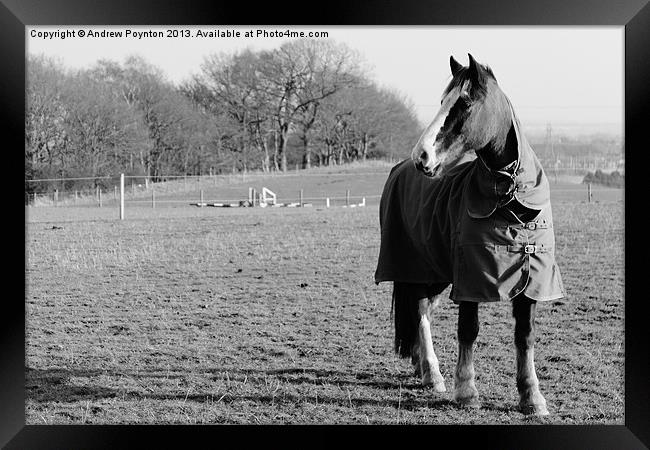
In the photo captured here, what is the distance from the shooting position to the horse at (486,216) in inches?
145

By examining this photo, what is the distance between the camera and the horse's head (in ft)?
12.0

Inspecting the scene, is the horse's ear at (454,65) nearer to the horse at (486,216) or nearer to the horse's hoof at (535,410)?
the horse at (486,216)

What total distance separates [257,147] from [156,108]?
7.89 ft

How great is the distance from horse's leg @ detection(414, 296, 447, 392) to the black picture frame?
0.72 metres

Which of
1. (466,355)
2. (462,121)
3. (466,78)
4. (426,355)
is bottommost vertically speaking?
(426,355)

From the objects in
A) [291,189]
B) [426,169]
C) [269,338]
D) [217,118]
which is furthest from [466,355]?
[291,189]

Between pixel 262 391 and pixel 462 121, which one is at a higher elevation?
pixel 462 121

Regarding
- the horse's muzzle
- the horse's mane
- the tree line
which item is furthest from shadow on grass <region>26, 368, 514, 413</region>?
the tree line

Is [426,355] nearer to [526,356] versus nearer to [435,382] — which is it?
[435,382]

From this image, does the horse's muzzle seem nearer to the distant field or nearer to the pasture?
the pasture

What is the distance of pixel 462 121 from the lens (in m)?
3.68

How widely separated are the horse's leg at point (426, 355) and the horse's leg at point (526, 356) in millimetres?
671

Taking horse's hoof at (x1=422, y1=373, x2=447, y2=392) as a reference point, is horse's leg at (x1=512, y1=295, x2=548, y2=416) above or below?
above

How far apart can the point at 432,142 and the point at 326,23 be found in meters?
1.03
